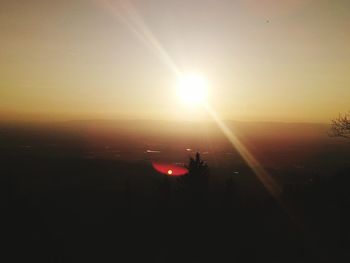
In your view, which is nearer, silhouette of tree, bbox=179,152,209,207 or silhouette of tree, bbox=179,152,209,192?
silhouette of tree, bbox=179,152,209,207

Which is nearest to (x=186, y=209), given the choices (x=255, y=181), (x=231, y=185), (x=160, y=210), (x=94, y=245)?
(x=160, y=210)

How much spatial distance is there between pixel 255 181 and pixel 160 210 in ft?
309

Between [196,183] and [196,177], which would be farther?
[196,177]

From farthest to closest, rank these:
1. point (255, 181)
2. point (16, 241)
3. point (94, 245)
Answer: point (255, 181)
point (16, 241)
point (94, 245)

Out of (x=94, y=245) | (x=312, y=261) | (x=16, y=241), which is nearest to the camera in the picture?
(x=312, y=261)

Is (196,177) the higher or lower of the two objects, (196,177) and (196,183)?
the higher

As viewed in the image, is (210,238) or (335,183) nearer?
(210,238)

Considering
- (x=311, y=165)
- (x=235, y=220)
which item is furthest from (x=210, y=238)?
(x=311, y=165)

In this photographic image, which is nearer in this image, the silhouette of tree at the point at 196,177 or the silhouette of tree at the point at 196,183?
the silhouette of tree at the point at 196,183

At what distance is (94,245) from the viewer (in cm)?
2700

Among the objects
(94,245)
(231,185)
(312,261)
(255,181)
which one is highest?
(231,185)

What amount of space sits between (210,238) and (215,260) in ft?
11.3

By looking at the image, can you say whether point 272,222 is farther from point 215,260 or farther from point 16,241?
point 16,241

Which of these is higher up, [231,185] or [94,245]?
[231,185]
